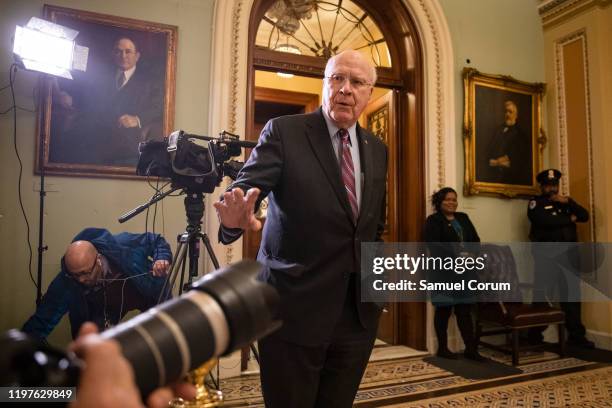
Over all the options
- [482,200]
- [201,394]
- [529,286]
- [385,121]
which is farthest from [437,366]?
[201,394]

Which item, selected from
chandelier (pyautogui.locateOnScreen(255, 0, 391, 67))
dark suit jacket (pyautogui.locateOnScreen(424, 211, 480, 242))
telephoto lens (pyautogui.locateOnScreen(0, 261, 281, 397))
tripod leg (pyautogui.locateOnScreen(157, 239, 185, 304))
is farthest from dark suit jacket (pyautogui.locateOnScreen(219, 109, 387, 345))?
chandelier (pyautogui.locateOnScreen(255, 0, 391, 67))

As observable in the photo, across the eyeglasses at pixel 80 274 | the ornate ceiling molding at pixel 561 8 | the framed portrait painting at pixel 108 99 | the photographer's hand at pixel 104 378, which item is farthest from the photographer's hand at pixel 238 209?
the ornate ceiling molding at pixel 561 8

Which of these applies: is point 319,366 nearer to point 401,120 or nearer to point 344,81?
point 344,81

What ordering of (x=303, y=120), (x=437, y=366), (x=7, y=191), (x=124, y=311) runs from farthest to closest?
(x=437, y=366) < (x=7, y=191) < (x=124, y=311) < (x=303, y=120)

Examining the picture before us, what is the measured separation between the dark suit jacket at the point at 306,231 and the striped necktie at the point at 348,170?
0.03 meters

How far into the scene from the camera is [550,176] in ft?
12.5

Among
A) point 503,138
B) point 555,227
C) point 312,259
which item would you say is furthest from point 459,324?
point 312,259

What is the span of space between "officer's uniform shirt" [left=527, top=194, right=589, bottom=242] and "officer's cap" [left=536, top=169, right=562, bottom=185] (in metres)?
0.16

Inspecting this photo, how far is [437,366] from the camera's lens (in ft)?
10.3

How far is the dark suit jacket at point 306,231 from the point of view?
111 cm

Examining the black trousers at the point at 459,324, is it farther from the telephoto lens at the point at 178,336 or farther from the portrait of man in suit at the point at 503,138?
the telephoto lens at the point at 178,336

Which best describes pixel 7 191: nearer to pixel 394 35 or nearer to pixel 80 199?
pixel 80 199

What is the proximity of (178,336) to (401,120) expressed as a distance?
3.74 metres

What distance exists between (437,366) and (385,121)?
223 centimetres
